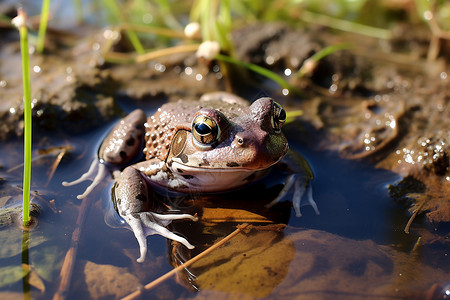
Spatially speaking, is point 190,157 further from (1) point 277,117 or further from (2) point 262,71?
(2) point 262,71

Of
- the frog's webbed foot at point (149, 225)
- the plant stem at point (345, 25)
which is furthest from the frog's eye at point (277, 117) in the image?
the plant stem at point (345, 25)

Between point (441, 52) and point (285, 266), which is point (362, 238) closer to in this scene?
point (285, 266)

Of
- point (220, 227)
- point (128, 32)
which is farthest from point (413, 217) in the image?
point (128, 32)

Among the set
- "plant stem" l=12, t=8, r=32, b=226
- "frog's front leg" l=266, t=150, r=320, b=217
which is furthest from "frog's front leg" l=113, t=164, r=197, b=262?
"frog's front leg" l=266, t=150, r=320, b=217

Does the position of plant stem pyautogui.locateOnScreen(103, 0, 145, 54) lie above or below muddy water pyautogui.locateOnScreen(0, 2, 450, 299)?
above

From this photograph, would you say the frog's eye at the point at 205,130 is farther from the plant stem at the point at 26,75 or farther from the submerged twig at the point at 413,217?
the submerged twig at the point at 413,217

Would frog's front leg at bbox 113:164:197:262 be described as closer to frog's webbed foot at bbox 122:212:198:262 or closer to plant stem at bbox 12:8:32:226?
frog's webbed foot at bbox 122:212:198:262
